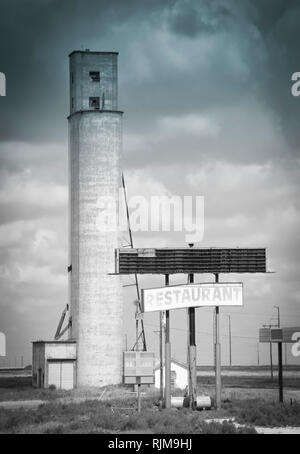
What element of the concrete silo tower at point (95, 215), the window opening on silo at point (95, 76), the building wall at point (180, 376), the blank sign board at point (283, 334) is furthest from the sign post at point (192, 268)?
the window opening on silo at point (95, 76)

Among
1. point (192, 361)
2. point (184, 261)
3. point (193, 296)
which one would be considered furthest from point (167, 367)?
point (184, 261)

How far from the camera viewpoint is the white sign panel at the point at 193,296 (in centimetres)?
Result: 5069

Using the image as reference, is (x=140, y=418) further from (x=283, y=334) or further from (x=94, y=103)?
(x=94, y=103)

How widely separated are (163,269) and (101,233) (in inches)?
993

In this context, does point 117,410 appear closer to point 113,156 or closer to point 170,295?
point 170,295

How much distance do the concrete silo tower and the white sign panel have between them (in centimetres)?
2497

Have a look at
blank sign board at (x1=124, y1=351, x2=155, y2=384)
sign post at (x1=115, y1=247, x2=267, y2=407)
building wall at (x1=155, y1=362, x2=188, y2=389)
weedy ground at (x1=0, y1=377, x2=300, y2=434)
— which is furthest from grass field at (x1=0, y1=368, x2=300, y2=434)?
building wall at (x1=155, y1=362, x2=188, y2=389)

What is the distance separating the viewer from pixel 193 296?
50.8m

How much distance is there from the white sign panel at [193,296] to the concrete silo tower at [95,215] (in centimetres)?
2497

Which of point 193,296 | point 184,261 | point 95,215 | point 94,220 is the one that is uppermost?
point 95,215

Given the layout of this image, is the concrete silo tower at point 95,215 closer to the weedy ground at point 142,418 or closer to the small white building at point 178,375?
the small white building at point 178,375

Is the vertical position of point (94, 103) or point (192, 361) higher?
point (94, 103)

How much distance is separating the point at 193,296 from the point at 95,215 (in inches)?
1050

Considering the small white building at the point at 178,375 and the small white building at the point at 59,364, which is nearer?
the small white building at the point at 59,364
